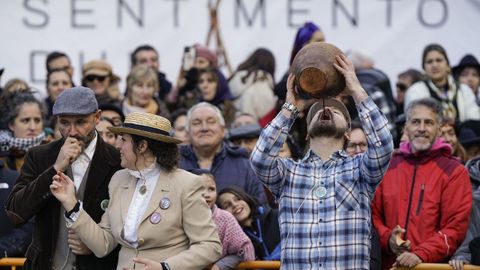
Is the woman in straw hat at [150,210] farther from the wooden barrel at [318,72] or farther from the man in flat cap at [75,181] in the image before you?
the wooden barrel at [318,72]

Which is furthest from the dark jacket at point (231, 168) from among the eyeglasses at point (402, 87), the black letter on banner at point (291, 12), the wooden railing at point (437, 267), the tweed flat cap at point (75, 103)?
the black letter on banner at point (291, 12)

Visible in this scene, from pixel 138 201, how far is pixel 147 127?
0.47 meters

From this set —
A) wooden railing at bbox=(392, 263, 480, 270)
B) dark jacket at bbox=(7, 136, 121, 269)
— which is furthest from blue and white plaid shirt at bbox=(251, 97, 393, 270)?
dark jacket at bbox=(7, 136, 121, 269)

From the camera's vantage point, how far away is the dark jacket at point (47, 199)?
311 inches

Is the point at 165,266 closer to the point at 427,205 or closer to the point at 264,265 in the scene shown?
the point at 264,265

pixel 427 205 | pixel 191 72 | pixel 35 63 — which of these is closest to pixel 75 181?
pixel 427 205

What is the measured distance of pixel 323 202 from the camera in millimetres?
7395

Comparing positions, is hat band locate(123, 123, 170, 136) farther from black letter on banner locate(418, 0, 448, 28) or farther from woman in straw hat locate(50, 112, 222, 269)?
black letter on banner locate(418, 0, 448, 28)

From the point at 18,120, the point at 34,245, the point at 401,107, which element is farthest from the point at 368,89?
the point at 34,245

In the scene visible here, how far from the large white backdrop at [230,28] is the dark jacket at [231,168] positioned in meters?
3.39

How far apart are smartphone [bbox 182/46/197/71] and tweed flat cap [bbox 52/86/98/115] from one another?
447cm

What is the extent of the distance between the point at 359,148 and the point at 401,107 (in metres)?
3.04

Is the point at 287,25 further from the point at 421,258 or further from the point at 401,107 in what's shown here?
the point at 421,258

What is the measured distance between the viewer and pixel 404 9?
13.6 meters
